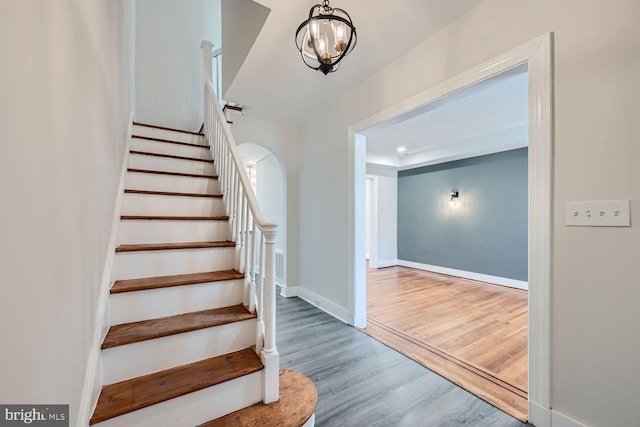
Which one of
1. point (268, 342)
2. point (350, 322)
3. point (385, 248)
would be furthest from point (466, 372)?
point (385, 248)

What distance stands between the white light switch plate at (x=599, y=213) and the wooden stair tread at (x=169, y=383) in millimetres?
1835

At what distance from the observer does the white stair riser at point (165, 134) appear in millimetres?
2980

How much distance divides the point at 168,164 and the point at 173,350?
6.19ft

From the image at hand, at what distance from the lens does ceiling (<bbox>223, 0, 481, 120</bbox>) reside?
1844 millimetres

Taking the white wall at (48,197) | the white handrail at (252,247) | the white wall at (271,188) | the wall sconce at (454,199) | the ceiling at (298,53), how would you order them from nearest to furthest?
the white wall at (48,197) → the white handrail at (252,247) → the ceiling at (298,53) → the white wall at (271,188) → the wall sconce at (454,199)

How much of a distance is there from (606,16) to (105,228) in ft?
9.41

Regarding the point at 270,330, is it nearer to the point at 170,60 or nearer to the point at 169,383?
the point at 169,383

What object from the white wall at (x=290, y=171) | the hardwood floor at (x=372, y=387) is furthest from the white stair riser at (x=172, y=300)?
the white wall at (x=290, y=171)

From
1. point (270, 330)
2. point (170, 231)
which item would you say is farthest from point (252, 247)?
point (170, 231)

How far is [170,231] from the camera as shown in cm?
205

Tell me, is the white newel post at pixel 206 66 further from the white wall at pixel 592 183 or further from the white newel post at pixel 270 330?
the white wall at pixel 592 183

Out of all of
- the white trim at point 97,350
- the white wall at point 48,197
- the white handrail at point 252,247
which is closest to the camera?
the white wall at point 48,197

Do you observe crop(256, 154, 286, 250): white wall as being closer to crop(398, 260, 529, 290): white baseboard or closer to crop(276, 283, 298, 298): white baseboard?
crop(276, 283, 298, 298): white baseboard

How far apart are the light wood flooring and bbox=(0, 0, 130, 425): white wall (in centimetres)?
223
